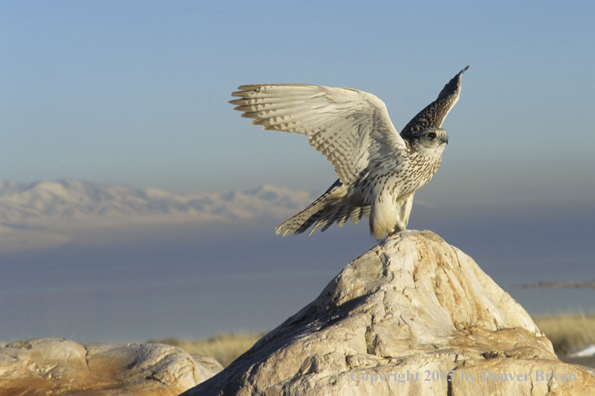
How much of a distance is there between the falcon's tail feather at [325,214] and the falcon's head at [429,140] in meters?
0.92

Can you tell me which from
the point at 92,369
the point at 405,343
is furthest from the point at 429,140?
the point at 92,369

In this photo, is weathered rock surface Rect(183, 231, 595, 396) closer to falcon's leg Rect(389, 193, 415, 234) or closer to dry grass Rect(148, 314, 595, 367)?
falcon's leg Rect(389, 193, 415, 234)

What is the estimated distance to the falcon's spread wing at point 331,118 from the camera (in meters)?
5.14

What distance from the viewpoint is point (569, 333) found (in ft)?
40.4

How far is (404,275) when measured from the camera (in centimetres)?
395

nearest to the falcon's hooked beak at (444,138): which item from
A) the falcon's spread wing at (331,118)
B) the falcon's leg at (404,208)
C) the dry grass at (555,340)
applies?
the falcon's spread wing at (331,118)

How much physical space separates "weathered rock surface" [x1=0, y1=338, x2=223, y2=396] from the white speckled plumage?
2.07 meters

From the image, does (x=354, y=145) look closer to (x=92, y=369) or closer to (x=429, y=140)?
(x=429, y=140)

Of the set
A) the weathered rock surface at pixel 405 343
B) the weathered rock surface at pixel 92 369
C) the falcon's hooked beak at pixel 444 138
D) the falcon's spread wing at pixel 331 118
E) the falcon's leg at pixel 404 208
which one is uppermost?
the falcon's spread wing at pixel 331 118

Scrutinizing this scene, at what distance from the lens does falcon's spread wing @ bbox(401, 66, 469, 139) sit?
6863mm

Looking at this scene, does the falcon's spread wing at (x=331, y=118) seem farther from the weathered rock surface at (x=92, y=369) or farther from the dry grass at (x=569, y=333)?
the dry grass at (x=569, y=333)

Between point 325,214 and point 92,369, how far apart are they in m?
3.23

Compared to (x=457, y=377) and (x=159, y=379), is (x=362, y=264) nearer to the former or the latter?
(x=457, y=377)

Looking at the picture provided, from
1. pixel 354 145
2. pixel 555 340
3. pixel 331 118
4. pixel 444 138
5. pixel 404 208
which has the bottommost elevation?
pixel 555 340
